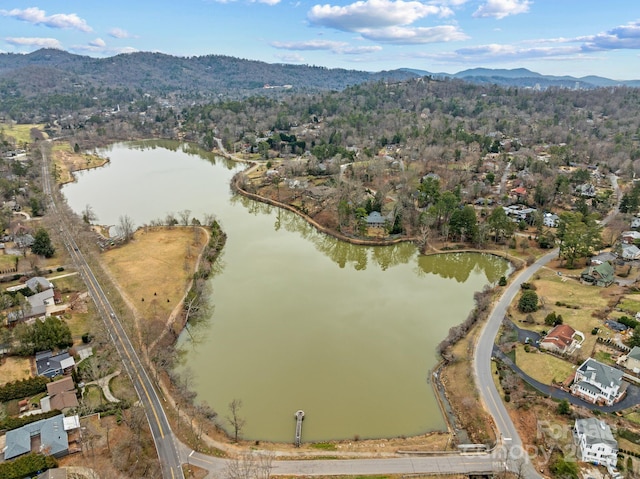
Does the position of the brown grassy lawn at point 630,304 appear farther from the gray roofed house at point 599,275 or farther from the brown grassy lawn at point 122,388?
the brown grassy lawn at point 122,388

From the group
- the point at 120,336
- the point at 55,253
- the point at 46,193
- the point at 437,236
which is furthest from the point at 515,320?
the point at 46,193

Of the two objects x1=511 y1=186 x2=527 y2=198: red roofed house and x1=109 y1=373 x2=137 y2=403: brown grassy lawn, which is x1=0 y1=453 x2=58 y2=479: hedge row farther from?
x1=511 y1=186 x2=527 y2=198: red roofed house

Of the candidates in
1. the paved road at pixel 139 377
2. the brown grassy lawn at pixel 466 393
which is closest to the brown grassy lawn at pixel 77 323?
the paved road at pixel 139 377

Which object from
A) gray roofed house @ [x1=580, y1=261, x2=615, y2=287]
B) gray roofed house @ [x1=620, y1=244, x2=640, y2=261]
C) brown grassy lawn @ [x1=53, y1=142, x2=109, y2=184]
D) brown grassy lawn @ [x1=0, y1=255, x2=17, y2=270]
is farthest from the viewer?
brown grassy lawn @ [x1=53, y1=142, x2=109, y2=184]

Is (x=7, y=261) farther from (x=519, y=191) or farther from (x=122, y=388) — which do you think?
(x=519, y=191)

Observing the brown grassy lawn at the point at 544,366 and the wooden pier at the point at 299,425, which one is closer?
the wooden pier at the point at 299,425

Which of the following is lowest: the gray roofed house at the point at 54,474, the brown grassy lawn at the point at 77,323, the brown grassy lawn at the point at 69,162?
the gray roofed house at the point at 54,474

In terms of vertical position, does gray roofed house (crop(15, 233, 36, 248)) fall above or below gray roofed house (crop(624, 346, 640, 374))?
above

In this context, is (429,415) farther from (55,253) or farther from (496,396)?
(55,253)

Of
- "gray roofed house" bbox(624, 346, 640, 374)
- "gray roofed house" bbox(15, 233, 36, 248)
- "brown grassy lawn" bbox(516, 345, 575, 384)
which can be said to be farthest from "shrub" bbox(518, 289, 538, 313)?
"gray roofed house" bbox(15, 233, 36, 248)
